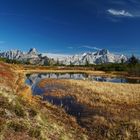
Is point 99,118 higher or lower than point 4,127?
lower

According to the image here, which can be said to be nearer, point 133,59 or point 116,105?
point 116,105

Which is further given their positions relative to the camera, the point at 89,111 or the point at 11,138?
the point at 89,111

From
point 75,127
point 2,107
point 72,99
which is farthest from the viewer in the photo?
point 72,99

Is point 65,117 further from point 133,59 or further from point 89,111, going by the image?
point 133,59

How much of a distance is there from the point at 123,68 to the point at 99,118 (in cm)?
15078

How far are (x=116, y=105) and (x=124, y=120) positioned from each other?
10.3 meters

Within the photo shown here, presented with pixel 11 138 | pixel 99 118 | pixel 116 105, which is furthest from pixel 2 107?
pixel 116 105

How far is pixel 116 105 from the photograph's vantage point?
37.9 metres

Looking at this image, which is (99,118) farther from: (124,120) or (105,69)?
(105,69)

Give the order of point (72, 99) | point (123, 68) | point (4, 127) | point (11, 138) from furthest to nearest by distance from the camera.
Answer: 1. point (123, 68)
2. point (72, 99)
3. point (4, 127)
4. point (11, 138)

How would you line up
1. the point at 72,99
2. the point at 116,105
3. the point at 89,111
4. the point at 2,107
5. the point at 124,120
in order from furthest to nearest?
the point at 72,99 < the point at 116,105 < the point at 89,111 < the point at 124,120 < the point at 2,107

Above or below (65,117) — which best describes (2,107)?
above

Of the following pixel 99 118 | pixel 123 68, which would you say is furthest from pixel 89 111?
pixel 123 68

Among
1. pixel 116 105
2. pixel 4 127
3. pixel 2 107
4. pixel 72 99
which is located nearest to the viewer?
pixel 4 127
